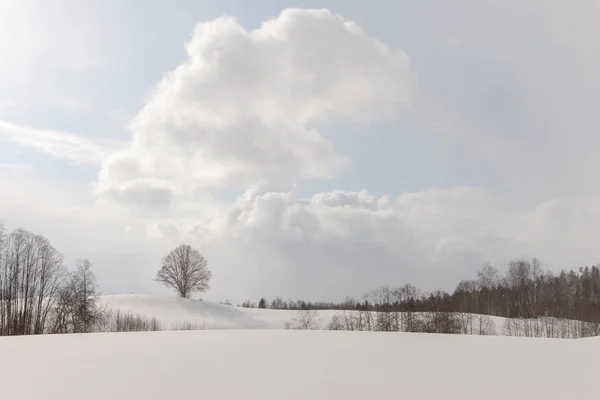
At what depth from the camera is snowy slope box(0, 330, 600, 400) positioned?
833 cm

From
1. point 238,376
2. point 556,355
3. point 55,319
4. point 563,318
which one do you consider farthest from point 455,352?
point 563,318

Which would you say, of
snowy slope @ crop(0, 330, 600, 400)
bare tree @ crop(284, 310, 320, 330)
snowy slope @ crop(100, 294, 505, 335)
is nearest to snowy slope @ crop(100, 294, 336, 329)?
snowy slope @ crop(100, 294, 505, 335)

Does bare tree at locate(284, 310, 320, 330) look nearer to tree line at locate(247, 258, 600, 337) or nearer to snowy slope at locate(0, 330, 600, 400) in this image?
tree line at locate(247, 258, 600, 337)

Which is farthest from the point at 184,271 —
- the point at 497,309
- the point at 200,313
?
the point at 497,309

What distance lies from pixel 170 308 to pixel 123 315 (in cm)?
621

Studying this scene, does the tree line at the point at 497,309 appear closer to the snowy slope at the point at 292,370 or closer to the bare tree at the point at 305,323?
the bare tree at the point at 305,323

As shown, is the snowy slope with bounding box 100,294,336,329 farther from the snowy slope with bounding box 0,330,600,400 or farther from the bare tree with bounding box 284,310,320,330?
the snowy slope with bounding box 0,330,600,400

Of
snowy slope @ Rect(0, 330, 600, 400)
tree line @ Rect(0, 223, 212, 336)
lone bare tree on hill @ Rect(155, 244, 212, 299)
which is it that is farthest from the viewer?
lone bare tree on hill @ Rect(155, 244, 212, 299)

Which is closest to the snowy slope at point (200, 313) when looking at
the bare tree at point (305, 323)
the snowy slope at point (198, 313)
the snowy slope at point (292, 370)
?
the snowy slope at point (198, 313)

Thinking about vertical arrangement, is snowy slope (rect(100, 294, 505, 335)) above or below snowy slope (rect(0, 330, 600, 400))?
below

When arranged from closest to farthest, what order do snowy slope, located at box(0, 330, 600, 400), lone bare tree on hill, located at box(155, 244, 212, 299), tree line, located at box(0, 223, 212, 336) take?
snowy slope, located at box(0, 330, 600, 400), tree line, located at box(0, 223, 212, 336), lone bare tree on hill, located at box(155, 244, 212, 299)

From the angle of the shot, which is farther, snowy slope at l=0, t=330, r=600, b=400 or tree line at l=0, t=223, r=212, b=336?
tree line at l=0, t=223, r=212, b=336

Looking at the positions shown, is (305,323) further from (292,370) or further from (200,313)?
(292,370)

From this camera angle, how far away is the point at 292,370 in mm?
10484
